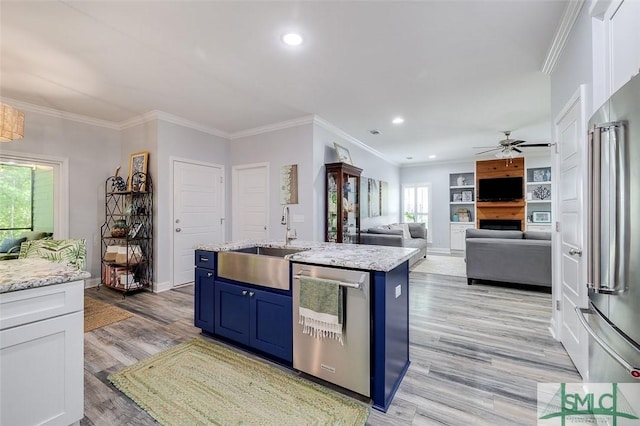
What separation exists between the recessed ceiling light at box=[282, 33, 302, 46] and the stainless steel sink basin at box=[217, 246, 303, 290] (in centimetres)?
185

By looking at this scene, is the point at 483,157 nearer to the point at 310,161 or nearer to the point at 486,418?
the point at 310,161

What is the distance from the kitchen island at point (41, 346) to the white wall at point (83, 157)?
3.40 m

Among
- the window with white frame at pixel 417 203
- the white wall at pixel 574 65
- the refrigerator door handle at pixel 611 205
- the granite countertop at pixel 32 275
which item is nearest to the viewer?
the refrigerator door handle at pixel 611 205

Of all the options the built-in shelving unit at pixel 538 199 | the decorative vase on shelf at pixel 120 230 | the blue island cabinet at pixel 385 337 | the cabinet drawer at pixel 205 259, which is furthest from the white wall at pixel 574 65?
the built-in shelving unit at pixel 538 199

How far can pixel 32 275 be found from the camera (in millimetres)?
1428

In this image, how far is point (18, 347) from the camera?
130cm

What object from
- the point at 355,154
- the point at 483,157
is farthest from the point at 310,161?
the point at 483,157

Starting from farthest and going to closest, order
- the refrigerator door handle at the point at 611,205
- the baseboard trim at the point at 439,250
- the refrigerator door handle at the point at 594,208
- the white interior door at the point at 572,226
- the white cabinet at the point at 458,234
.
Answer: the baseboard trim at the point at 439,250 → the white cabinet at the point at 458,234 → the white interior door at the point at 572,226 → the refrigerator door handle at the point at 594,208 → the refrigerator door handle at the point at 611,205

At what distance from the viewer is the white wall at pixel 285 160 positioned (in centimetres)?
438

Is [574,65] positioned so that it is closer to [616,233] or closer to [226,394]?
[616,233]

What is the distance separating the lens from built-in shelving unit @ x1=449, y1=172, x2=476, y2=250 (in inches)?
317

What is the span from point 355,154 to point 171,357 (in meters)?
4.71

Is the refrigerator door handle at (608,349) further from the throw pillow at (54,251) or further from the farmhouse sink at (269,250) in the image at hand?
the throw pillow at (54,251)

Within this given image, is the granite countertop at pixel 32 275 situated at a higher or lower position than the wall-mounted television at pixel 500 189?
lower
